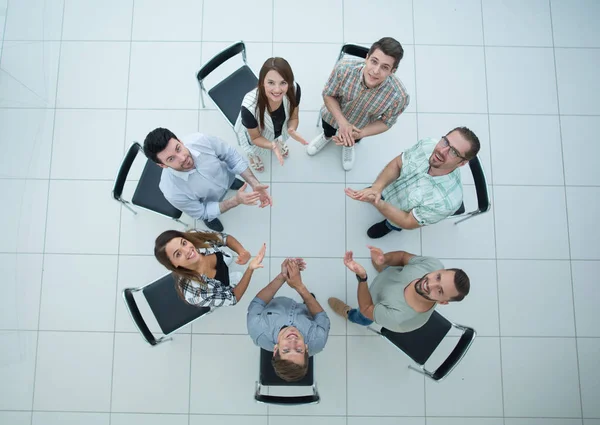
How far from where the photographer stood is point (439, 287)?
198 cm

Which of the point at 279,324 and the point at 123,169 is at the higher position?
the point at 123,169

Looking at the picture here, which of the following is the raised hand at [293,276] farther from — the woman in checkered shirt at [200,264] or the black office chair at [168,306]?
the black office chair at [168,306]

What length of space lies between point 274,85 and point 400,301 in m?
1.46

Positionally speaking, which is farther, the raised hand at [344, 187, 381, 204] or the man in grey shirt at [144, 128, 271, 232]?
the raised hand at [344, 187, 381, 204]

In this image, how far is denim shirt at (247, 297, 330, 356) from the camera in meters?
2.24

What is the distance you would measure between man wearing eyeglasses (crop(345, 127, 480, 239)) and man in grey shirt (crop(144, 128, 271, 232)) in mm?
815

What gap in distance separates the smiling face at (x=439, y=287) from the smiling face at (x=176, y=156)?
1.52m

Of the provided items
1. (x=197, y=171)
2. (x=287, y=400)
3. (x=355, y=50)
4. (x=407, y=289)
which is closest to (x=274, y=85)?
(x=197, y=171)

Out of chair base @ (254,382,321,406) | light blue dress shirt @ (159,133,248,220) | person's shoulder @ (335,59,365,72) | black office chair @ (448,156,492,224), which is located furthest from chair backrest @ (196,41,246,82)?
chair base @ (254,382,321,406)

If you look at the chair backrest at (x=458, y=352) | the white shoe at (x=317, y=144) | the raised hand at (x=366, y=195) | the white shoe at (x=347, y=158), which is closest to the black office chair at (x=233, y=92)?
the white shoe at (x=317, y=144)

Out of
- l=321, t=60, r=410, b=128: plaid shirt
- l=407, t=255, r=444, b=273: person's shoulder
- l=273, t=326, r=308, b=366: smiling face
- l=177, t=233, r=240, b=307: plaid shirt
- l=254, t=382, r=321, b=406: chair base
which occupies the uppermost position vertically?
l=321, t=60, r=410, b=128: plaid shirt

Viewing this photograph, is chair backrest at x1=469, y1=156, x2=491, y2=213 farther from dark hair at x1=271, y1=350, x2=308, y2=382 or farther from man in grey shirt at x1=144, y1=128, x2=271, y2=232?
dark hair at x1=271, y1=350, x2=308, y2=382

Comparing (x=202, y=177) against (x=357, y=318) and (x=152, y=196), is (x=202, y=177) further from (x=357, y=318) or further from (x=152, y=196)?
(x=357, y=318)

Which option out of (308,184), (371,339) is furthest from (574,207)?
(308,184)
